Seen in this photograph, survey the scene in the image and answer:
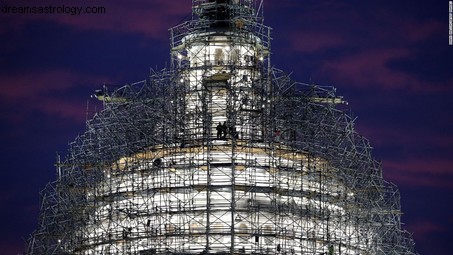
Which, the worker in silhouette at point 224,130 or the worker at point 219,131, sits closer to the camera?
the worker in silhouette at point 224,130

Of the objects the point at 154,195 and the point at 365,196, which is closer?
the point at 154,195

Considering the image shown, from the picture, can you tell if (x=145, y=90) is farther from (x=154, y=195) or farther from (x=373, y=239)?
(x=373, y=239)

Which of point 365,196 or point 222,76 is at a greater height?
point 222,76

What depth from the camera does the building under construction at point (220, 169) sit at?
12444 cm

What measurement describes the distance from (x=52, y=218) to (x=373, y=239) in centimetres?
2840

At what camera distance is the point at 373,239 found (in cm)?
13238

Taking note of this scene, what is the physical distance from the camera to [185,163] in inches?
4973

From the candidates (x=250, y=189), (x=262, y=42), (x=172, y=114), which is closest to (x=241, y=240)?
(x=250, y=189)

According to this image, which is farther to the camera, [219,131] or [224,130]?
[219,131]

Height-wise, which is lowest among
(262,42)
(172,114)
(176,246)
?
(176,246)

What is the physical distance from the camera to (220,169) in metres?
126

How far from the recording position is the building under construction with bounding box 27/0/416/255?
124 m

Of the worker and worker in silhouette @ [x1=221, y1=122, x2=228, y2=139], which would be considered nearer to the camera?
worker in silhouette @ [x1=221, y1=122, x2=228, y2=139]

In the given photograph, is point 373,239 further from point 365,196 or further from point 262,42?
point 262,42
